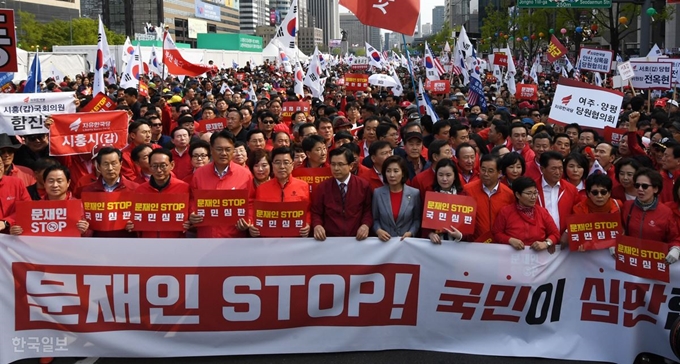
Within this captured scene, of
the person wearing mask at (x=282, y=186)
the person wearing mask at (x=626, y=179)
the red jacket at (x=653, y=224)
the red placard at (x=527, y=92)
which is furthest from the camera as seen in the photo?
the red placard at (x=527, y=92)

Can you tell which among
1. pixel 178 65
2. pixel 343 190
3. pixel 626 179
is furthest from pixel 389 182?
pixel 178 65

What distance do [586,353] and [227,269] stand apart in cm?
282

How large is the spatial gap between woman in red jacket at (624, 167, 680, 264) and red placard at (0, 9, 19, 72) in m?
6.49

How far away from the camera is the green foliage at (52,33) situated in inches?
2085

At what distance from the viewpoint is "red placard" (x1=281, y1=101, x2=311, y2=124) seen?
12477mm

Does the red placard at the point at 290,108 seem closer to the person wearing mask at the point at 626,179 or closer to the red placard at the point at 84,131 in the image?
the red placard at the point at 84,131

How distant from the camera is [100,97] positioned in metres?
9.45

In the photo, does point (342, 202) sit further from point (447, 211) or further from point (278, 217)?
point (447, 211)

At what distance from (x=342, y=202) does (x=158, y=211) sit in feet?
4.90

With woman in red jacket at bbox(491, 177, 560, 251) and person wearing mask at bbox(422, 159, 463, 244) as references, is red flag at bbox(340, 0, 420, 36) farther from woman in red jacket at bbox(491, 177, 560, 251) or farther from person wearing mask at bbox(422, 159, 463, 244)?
woman in red jacket at bbox(491, 177, 560, 251)

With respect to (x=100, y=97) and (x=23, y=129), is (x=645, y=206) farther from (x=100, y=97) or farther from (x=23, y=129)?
(x=100, y=97)

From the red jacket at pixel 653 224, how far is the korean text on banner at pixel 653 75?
8412mm

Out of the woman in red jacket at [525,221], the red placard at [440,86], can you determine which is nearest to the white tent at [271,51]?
the red placard at [440,86]

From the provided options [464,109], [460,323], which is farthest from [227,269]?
[464,109]
